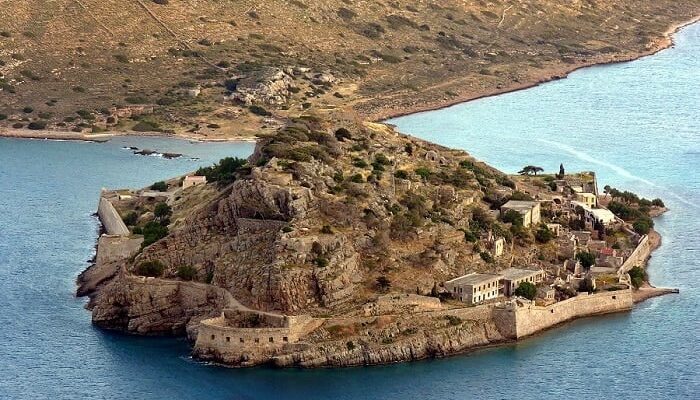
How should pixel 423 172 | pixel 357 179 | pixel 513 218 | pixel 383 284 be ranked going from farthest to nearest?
pixel 423 172, pixel 513 218, pixel 357 179, pixel 383 284

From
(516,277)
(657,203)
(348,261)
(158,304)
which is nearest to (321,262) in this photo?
(348,261)

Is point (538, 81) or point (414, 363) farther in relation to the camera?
point (538, 81)

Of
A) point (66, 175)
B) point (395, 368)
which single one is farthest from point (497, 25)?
point (395, 368)

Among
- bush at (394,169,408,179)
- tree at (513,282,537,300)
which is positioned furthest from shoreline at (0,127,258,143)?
tree at (513,282,537,300)

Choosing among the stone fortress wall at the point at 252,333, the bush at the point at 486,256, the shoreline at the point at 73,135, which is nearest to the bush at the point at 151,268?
the stone fortress wall at the point at 252,333

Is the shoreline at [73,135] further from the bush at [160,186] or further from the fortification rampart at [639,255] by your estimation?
the fortification rampart at [639,255]

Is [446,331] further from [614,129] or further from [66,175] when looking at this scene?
[614,129]

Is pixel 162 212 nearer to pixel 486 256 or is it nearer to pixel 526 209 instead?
pixel 486 256
